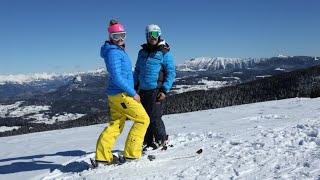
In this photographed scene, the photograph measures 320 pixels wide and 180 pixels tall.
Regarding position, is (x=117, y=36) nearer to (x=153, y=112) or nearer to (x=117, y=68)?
(x=117, y=68)

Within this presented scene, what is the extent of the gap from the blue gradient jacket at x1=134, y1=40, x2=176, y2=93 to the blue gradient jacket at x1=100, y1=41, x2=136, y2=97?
30.7 inches

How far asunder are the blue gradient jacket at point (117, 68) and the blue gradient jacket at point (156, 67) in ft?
2.56

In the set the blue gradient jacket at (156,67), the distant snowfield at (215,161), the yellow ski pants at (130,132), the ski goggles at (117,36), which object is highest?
the ski goggles at (117,36)

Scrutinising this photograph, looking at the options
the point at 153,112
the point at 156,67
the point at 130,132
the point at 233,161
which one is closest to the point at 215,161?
the point at 233,161

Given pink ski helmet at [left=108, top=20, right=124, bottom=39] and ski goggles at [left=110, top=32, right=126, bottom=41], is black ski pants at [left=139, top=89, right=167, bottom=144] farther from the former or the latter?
pink ski helmet at [left=108, top=20, right=124, bottom=39]

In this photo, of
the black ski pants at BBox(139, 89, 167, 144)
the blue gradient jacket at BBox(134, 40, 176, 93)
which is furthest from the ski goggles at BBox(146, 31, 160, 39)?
the black ski pants at BBox(139, 89, 167, 144)

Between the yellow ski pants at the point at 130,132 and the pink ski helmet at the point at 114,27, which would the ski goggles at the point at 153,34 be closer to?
the pink ski helmet at the point at 114,27

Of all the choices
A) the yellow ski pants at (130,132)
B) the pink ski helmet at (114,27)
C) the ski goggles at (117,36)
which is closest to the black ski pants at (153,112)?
the yellow ski pants at (130,132)

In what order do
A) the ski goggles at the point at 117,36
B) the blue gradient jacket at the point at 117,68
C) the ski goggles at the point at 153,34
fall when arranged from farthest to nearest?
the ski goggles at the point at 153,34, the ski goggles at the point at 117,36, the blue gradient jacket at the point at 117,68

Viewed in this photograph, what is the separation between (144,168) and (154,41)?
2.57 m

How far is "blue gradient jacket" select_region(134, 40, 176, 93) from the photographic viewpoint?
7242mm

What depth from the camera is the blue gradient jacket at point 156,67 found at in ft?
23.8

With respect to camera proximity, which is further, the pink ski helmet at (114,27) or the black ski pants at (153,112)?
the black ski pants at (153,112)

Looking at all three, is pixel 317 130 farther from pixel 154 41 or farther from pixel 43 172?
pixel 43 172
